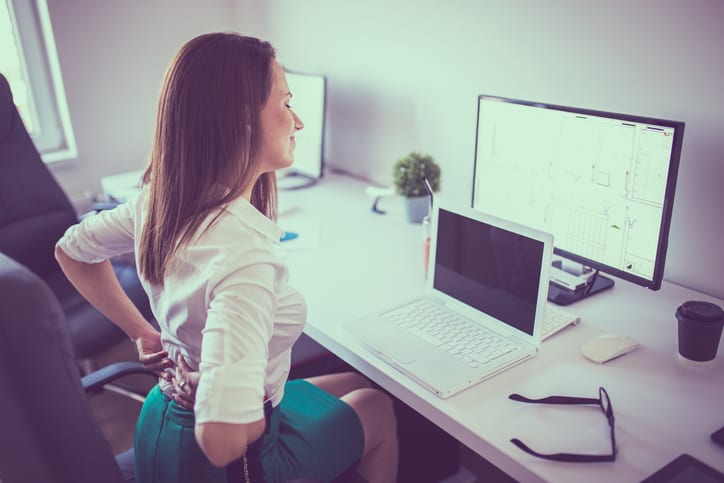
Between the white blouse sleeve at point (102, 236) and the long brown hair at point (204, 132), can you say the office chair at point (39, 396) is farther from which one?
Answer: the white blouse sleeve at point (102, 236)

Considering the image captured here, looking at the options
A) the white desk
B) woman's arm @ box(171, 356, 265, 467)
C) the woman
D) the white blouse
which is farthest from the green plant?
woman's arm @ box(171, 356, 265, 467)

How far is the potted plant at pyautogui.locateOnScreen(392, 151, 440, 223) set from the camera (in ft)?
6.28

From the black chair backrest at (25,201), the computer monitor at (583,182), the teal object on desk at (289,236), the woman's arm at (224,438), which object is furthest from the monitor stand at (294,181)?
the woman's arm at (224,438)

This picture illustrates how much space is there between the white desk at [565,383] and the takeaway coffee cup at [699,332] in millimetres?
23

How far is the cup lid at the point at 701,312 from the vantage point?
1.19 metres

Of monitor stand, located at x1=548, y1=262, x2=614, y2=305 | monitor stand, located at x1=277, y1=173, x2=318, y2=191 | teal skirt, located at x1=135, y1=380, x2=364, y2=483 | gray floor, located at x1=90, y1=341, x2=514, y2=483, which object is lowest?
gray floor, located at x1=90, y1=341, x2=514, y2=483

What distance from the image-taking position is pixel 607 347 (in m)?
1.26

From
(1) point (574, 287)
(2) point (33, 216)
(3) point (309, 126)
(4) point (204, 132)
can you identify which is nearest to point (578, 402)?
(1) point (574, 287)

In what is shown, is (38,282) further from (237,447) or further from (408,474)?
(408,474)

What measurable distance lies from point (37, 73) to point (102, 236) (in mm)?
1556

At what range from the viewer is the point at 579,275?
1543mm

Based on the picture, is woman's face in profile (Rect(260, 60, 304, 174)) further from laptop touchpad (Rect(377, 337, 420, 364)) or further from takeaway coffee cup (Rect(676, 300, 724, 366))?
takeaway coffee cup (Rect(676, 300, 724, 366))

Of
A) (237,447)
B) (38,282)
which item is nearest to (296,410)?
(237,447)

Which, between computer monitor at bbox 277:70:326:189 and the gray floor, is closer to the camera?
the gray floor
